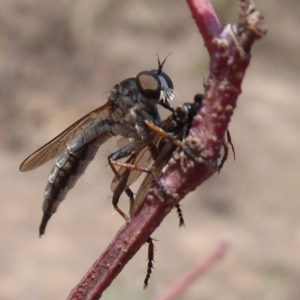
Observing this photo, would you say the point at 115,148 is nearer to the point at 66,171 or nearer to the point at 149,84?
the point at 66,171

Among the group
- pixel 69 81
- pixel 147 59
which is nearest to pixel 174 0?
pixel 147 59

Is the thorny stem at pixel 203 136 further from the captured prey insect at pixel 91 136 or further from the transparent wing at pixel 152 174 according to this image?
the captured prey insect at pixel 91 136

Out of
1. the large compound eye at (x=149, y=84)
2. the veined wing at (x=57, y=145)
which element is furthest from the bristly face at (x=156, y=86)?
the veined wing at (x=57, y=145)

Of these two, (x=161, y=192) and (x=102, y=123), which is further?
(x=102, y=123)

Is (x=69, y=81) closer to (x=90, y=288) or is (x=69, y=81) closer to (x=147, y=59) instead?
(x=147, y=59)

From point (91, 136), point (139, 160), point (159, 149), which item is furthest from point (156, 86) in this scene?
point (91, 136)

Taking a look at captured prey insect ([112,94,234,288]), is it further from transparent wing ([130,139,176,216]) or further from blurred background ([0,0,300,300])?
blurred background ([0,0,300,300])
